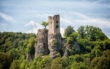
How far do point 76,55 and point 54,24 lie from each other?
7.13 m

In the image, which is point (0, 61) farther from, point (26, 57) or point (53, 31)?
point (53, 31)

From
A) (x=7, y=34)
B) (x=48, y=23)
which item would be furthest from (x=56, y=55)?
(x=7, y=34)

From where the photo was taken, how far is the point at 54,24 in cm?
7481

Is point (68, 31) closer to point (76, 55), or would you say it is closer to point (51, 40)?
point (51, 40)

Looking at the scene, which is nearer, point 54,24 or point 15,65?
point 54,24

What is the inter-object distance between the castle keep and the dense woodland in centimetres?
127

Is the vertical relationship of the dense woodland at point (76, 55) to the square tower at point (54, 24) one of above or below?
below

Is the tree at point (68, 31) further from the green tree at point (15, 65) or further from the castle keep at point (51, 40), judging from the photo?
the green tree at point (15, 65)

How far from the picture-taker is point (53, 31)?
74750 mm

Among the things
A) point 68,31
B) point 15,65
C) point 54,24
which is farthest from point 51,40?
point 15,65

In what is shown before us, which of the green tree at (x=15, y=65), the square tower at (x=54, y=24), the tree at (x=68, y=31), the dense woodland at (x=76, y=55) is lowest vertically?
the green tree at (x=15, y=65)

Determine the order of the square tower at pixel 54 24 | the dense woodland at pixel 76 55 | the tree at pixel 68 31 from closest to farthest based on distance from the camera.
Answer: the dense woodland at pixel 76 55 → the square tower at pixel 54 24 → the tree at pixel 68 31

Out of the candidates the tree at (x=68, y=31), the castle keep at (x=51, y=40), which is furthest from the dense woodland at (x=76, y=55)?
the castle keep at (x=51, y=40)

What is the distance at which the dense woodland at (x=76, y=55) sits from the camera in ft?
230
